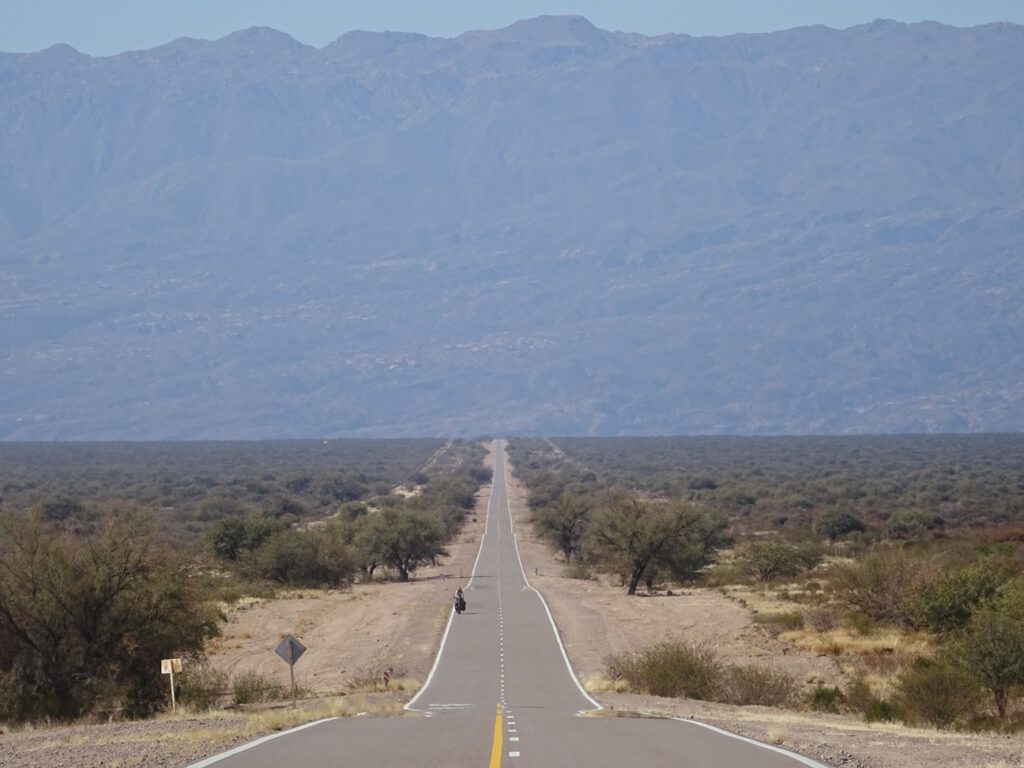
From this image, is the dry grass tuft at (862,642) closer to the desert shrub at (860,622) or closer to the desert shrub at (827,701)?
the desert shrub at (860,622)

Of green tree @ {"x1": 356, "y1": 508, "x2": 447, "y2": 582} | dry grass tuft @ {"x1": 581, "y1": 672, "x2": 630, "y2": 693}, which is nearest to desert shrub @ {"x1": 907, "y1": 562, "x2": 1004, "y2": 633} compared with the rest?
dry grass tuft @ {"x1": 581, "y1": 672, "x2": 630, "y2": 693}

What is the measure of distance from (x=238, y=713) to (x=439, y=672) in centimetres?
933

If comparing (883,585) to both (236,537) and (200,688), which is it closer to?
(200,688)

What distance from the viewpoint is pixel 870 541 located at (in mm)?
69500

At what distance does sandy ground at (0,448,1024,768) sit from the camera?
1895 centimetres

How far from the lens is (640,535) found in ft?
194

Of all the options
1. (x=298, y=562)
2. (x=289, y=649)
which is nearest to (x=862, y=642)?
(x=289, y=649)

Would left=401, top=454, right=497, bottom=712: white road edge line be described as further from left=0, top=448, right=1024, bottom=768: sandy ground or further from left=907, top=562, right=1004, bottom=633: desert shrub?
left=907, top=562, right=1004, bottom=633: desert shrub

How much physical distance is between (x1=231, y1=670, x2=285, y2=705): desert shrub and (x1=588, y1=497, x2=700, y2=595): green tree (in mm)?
28262

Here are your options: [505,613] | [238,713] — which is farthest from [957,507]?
[238,713]

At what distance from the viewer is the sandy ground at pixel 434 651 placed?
18953 mm

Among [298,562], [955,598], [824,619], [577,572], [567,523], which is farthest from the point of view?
[567,523]

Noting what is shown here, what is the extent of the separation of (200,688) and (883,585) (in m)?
20.1

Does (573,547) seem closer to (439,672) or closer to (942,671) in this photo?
(439,672)
